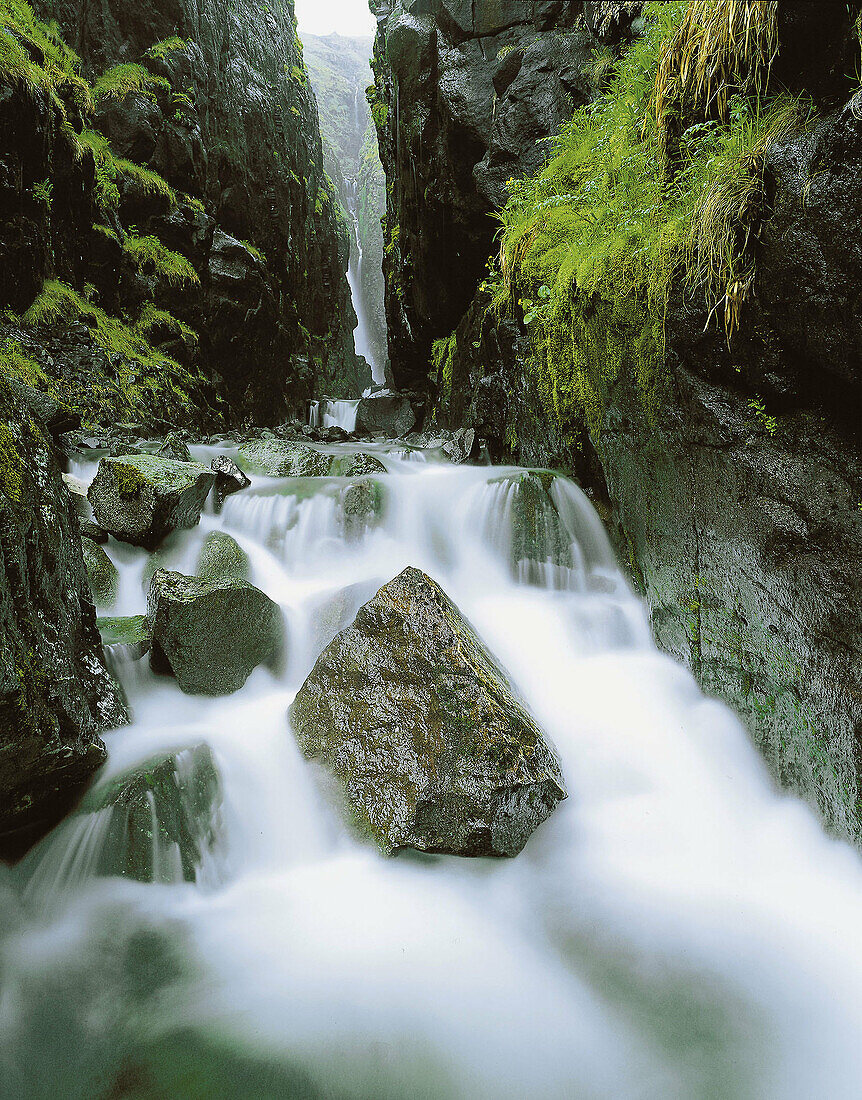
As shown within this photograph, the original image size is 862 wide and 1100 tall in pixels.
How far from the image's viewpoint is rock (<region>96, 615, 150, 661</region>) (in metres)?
3.67

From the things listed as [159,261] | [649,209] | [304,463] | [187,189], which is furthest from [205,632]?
[187,189]

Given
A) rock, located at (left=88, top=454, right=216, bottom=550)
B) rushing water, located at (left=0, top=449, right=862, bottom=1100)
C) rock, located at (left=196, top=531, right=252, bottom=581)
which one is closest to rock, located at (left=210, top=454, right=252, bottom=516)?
rock, located at (left=88, top=454, right=216, bottom=550)

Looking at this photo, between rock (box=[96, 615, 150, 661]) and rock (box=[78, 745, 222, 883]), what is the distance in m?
1.14

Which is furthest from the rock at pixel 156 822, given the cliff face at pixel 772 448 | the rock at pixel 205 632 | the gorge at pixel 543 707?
the cliff face at pixel 772 448

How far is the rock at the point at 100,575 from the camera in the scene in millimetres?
4766

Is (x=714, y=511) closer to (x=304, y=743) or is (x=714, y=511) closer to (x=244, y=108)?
(x=304, y=743)

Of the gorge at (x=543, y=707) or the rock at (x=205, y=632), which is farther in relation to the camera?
the rock at (x=205, y=632)

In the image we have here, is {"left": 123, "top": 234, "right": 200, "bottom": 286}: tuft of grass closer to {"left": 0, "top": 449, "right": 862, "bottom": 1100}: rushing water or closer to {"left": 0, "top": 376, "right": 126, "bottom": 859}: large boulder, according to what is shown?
{"left": 0, "top": 376, "right": 126, "bottom": 859}: large boulder

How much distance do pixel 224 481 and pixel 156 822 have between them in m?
5.07

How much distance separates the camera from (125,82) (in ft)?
40.6

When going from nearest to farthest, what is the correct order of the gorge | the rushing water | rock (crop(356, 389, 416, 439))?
the rushing water, the gorge, rock (crop(356, 389, 416, 439))

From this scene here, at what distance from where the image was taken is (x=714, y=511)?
3361mm

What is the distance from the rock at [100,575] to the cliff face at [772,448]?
4496mm

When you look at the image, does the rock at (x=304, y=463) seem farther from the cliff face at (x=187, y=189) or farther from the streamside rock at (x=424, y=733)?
the streamside rock at (x=424, y=733)
